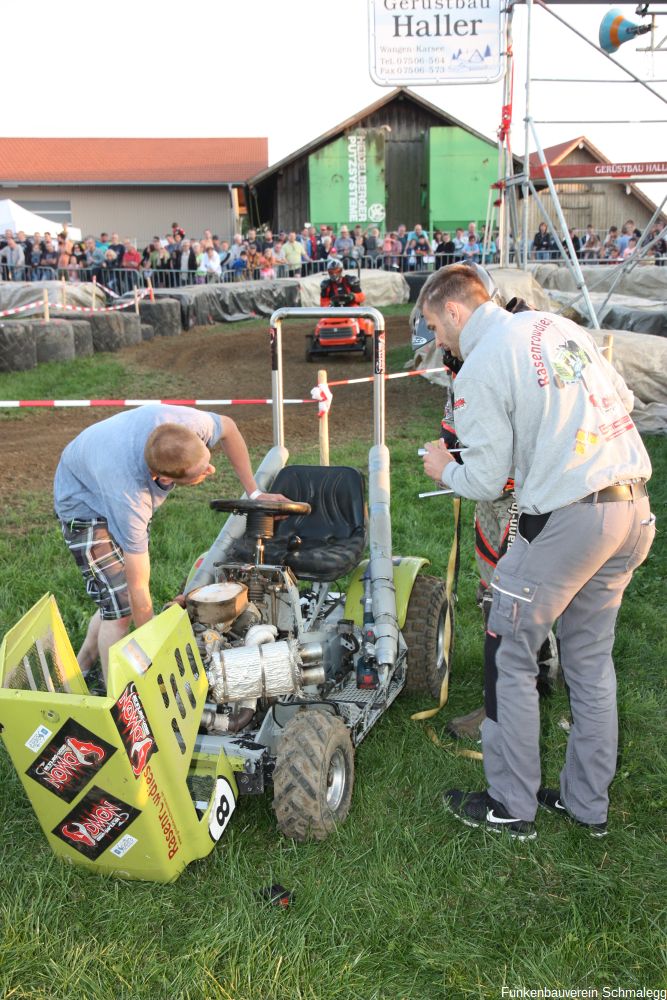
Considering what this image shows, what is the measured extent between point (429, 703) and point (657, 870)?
1.50 m

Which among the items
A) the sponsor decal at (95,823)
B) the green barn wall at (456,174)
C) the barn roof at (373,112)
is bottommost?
the sponsor decal at (95,823)

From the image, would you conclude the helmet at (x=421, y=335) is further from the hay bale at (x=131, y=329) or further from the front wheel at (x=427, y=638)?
the hay bale at (x=131, y=329)

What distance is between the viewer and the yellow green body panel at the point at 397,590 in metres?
4.34

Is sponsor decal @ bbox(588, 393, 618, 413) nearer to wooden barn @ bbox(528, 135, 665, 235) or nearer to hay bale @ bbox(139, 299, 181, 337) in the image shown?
hay bale @ bbox(139, 299, 181, 337)

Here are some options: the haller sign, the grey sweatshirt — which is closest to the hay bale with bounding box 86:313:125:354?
the haller sign

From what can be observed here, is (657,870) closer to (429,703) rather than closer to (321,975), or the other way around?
(321,975)

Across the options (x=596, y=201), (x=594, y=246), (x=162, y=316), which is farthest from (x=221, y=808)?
(x=596, y=201)

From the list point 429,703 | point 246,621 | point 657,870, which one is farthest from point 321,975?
point 429,703

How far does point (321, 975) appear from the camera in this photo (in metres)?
2.61

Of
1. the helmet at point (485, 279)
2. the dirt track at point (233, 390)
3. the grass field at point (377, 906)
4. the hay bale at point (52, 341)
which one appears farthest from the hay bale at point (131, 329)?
the helmet at point (485, 279)

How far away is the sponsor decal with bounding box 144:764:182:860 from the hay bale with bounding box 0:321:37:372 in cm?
1060

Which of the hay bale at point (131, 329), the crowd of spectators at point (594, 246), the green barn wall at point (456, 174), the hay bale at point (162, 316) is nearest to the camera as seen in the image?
the hay bale at point (131, 329)

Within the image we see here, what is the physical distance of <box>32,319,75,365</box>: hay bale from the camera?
512 inches

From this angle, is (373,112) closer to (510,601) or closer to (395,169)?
(395,169)
